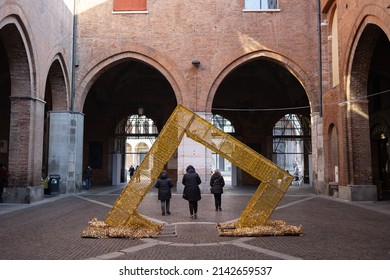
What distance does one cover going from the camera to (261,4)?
18031mm

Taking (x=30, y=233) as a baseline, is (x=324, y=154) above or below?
above

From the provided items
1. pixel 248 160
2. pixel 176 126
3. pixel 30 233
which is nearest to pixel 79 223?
pixel 30 233

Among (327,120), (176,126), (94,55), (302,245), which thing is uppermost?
(94,55)

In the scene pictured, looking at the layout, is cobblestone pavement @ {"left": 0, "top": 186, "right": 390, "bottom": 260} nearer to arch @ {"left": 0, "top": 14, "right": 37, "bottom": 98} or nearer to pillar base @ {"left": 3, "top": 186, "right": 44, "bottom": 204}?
pillar base @ {"left": 3, "top": 186, "right": 44, "bottom": 204}

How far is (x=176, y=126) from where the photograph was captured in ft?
25.4

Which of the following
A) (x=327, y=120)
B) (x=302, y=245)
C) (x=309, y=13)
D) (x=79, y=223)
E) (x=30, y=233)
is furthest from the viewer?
(x=309, y=13)

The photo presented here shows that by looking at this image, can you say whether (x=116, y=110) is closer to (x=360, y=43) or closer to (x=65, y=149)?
(x=65, y=149)

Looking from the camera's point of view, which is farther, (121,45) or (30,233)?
(121,45)

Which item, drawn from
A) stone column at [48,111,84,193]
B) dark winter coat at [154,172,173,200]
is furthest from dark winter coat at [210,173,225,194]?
stone column at [48,111,84,193]

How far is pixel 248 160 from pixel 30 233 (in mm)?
4680

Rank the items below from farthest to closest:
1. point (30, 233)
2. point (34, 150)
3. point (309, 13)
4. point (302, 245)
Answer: point (309, 13) < point (34, 150) < point (30, 233) < point (302, 245)

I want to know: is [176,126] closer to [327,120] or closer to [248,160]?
[248,160]

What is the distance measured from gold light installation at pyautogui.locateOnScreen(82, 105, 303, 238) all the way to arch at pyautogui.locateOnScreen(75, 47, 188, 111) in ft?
31.8

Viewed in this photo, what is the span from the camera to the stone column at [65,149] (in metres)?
16.7
